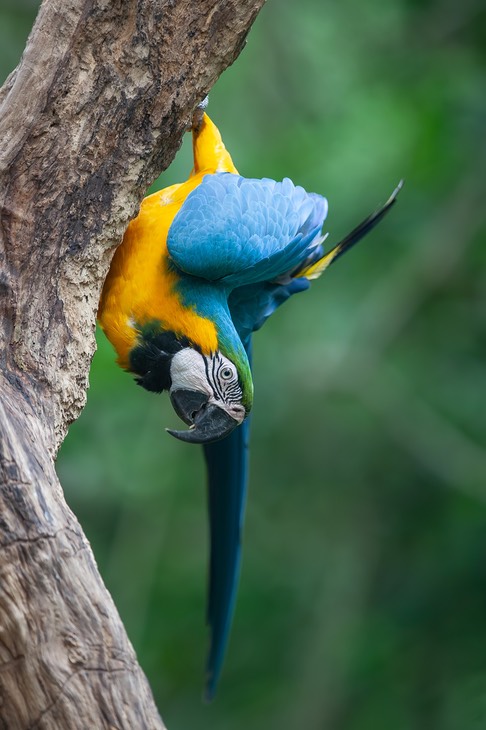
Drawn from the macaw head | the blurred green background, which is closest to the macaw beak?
the macaw head

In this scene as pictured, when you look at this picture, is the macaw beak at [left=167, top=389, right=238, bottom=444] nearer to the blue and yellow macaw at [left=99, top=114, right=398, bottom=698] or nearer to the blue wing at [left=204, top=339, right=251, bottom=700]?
the blue and yellow macaw at [left=99, top=114, right=398, bottom=698]

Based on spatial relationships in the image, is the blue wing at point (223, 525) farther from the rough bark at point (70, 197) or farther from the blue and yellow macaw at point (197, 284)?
the rough bark at point (70, 197)

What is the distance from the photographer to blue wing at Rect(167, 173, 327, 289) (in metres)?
2.47

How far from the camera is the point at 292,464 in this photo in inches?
A: 193

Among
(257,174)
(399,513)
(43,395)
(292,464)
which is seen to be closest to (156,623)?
(292,464)

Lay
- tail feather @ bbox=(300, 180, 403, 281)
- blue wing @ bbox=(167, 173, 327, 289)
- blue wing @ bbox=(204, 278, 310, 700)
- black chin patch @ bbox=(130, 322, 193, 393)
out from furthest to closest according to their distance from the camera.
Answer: blue wing @ bbox=(204, 278, 310, 700) → tail feather @ bbox=(300, 180, 403, 281) → black chin patch @ bbox=(130, 322, 193, 393) → blue wing @ bbox=(167, 173, 327, 289)

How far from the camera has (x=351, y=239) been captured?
2.91 m

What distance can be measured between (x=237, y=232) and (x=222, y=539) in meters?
1.44

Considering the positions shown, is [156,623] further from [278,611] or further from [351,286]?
[351,286]

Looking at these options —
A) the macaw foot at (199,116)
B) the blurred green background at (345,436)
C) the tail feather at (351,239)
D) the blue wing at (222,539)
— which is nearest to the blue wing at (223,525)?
the blue wing at (222,539)

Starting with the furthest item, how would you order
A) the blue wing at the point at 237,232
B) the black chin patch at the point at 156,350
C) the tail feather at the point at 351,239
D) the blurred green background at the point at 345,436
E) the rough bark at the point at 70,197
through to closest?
the blurred green background at the point at 345,436 → the tail feather at the point at 351,239 → the black chin patch at the point at 156,350 → the blue wing at the point at 237,232 → the rough bark at the point at 70,197

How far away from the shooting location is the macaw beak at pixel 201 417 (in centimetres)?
257

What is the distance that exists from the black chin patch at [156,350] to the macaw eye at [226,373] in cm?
12

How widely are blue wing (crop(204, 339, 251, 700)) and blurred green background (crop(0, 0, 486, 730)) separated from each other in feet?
3.49
